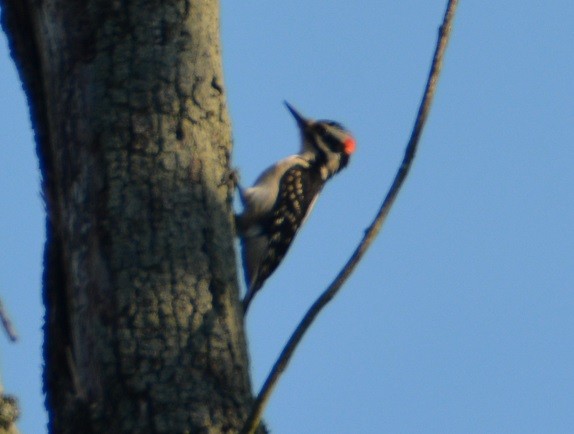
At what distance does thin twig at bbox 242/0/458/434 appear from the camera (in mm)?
2664

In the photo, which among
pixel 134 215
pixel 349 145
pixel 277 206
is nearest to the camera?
pixel 134 215

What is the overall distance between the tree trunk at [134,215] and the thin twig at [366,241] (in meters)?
0.24

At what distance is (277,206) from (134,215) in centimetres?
254

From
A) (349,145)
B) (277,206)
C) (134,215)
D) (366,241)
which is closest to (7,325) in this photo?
(134,215)

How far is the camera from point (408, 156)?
2832 mm

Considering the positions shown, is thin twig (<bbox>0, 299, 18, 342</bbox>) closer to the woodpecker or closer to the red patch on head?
the woodpecker

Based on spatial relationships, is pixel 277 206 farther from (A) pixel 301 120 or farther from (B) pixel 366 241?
(B) pixel 366 241

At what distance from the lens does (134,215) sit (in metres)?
3.11

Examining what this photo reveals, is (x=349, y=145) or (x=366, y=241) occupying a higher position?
(x=349, y=145)

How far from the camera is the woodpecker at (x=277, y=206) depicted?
542cm

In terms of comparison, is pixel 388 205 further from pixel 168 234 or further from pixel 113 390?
pixel 113 390

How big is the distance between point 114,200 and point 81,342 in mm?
411

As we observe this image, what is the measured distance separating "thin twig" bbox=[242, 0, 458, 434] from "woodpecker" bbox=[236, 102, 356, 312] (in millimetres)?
2379

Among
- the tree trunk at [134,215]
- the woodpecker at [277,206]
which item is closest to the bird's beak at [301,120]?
the woodpecker at [277,206]
